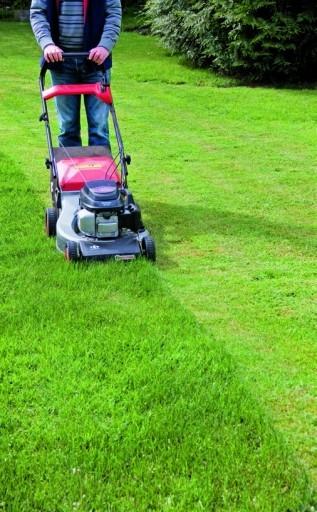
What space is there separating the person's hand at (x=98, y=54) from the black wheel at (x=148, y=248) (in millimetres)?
1177

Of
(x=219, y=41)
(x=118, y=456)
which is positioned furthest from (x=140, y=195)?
(x=219, y=41)

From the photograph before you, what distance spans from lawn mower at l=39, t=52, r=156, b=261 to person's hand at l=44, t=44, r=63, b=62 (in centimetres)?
7

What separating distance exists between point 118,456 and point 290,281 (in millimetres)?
1734

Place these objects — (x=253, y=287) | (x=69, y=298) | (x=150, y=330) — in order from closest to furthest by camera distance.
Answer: (x=150, y=330) → (x=69, y=298) → (x=253, y=287)

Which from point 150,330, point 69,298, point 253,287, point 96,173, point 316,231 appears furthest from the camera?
point 316,231

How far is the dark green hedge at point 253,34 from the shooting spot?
9.80 m

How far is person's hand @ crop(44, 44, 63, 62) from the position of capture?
13.9 feet

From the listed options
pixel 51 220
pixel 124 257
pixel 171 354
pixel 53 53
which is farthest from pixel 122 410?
pixel 53 53

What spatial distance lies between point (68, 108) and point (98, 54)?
483 millimetres

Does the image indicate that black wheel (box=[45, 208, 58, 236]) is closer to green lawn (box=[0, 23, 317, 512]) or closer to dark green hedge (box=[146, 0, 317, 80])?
green lawn (box=[0, 23, 317, 512])

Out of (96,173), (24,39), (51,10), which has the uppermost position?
(51,10)

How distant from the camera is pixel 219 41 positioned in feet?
35.0

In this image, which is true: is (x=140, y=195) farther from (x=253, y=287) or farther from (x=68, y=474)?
(x=68, y=474)

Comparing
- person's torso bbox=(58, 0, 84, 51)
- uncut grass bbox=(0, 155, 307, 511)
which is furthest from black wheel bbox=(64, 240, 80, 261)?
person's torso bbox=(58, 0, 84, 51)
